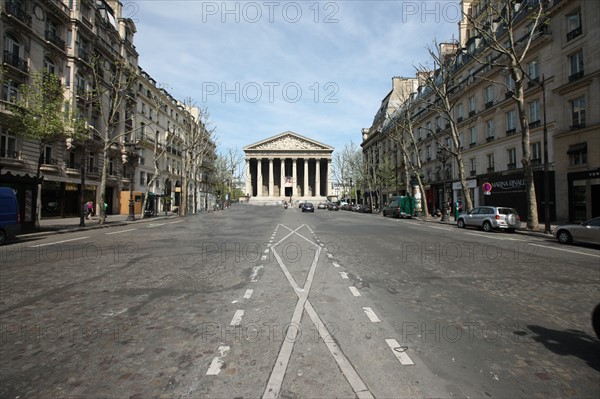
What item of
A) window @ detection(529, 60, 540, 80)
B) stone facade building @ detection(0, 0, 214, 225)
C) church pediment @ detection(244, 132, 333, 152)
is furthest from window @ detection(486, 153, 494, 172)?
church pediment @ detection(244, 132, 333, 152)

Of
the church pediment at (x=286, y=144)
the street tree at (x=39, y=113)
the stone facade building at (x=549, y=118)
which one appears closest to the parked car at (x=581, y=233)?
the stone facade building at (x=549, y=118)

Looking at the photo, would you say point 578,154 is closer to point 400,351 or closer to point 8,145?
point 400,351

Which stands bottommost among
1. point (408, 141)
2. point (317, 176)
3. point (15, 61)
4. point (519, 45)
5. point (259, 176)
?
point (317, 176)

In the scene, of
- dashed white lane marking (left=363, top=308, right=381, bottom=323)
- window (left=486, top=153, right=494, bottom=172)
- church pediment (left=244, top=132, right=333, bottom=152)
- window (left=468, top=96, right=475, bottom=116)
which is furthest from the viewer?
church pediment (left=244, top=132, right=333, bottom=152)

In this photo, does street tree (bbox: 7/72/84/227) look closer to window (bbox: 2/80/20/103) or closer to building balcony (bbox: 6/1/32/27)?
window (bbox: 2/80/20/103)

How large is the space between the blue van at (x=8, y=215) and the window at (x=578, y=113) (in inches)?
1245

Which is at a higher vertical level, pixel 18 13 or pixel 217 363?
pixel 18 13

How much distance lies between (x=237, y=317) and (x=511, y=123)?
1262 inches

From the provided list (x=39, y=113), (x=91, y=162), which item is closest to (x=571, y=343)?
(x=39, y=113)

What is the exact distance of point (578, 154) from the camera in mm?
22609

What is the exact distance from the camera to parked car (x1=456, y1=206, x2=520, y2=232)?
1923 centimetres

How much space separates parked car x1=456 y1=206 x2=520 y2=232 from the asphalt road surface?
39.9 ft

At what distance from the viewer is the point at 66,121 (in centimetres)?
1836

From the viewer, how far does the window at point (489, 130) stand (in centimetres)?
3158
